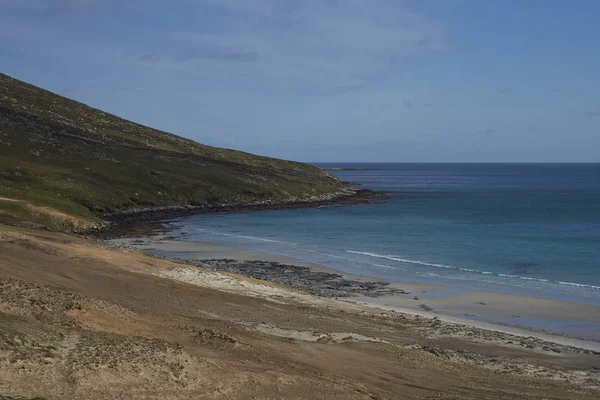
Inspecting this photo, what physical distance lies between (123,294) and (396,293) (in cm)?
2213

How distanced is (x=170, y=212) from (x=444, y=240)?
2050 inches

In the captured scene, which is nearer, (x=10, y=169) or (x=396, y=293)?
(x=396, y=293)

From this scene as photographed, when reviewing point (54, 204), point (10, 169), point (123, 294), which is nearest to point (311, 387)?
point (123, 294)

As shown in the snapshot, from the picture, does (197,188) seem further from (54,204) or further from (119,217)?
(54,204)

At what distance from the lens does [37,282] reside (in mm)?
33469

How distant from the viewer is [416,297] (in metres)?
47.8

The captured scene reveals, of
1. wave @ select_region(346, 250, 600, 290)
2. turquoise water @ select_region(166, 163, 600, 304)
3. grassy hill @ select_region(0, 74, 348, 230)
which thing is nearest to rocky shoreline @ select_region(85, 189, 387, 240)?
grassy hill @ select_region(0, 74, 348, 230)

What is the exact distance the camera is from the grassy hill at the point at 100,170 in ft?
293

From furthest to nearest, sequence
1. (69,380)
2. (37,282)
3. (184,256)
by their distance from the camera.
→ (184,256) → (37,282) → (69,380)

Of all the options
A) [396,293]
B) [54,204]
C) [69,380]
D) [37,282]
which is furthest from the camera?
[54,204]

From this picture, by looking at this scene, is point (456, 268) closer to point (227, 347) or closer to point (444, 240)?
point (444, 240)

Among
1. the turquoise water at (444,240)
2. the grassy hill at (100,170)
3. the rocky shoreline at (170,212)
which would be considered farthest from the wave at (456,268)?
the grassy hill at (100,170)

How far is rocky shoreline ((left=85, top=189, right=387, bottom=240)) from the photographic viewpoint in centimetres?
8150

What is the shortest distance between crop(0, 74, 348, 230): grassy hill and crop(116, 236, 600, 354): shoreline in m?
24.9
